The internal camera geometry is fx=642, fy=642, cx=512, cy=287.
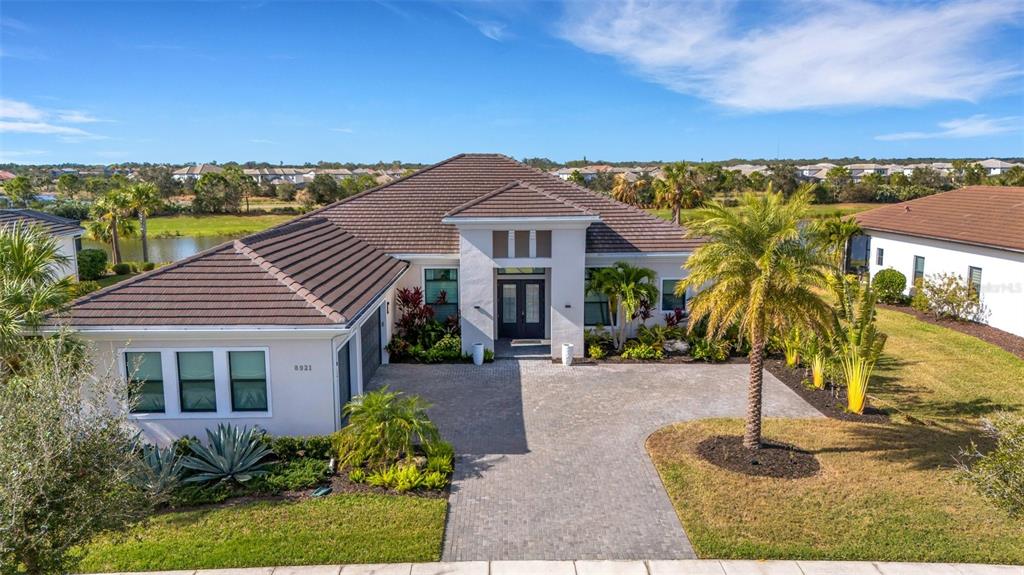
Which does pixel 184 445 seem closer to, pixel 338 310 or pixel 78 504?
pixel 338 310

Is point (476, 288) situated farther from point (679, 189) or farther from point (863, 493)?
point (679, 189)

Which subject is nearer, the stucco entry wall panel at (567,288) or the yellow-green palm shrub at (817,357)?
the yellow-green palm shrub at (817,357)

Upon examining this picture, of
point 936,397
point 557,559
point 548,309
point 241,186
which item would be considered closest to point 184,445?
point 557,559

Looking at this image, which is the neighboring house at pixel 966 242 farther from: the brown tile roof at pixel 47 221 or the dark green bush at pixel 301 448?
the brown tile roof at pixel 47 221

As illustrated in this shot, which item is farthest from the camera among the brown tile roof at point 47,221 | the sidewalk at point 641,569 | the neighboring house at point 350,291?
the brown tile roof at point 47,221

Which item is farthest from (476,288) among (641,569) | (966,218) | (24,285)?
(966,218)

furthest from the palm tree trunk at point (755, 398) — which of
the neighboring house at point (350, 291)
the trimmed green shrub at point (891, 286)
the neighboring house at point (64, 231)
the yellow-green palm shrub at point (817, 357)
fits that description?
the neighboring house at point (64, 231)
